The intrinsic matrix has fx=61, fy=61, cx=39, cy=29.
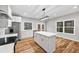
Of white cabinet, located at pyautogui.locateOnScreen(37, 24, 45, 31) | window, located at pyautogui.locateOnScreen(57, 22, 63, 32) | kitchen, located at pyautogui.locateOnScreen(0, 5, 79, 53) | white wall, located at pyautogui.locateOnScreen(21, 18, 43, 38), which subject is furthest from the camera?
white cabinet, located at pyautogui.locateOnScreen(37, 24, 45, 31)

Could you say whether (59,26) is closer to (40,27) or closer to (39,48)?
(40,27)

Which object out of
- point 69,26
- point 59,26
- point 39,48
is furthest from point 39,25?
point 39,48

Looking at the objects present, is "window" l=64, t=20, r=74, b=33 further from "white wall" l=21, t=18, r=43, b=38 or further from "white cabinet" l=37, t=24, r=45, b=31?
"white wall" l=21, t=18, r=43, b=38

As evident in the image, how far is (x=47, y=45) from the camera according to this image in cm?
282

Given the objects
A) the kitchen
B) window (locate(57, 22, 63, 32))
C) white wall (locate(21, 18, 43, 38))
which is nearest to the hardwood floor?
the kitchen

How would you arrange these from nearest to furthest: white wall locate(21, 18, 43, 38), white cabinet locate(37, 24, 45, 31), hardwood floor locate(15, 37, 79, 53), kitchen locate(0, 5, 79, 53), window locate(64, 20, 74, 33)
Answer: hardwood floor locate(15, 37, 79, 53), kitchen locate(0, 5, 79, 53), window locate(64, 20, 74, 33), white wall locate(21, 18, 43, 38), white cabinet locate(37, 24, 45, 31)

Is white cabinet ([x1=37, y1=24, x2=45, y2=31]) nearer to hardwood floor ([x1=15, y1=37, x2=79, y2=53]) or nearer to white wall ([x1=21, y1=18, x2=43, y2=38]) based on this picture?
white wall ([x1=21, y1=18, x2=43, y2=38])

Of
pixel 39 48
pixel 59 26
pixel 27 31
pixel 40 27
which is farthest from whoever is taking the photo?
pixel 40 27

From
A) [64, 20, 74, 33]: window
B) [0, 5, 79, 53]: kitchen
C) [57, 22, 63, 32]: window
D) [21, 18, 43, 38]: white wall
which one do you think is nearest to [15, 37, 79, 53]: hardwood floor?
[0, 5, 79, 53]: kitchen

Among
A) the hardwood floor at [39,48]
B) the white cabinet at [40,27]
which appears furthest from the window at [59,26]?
the hardwood floor at [39,48]

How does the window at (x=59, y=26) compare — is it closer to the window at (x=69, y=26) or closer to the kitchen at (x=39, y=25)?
the kitchen at (x=39, y=25)

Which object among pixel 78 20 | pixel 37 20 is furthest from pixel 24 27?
pixel 78 20

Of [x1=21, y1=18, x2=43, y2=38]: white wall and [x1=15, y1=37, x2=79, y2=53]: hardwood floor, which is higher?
[x1=21, y1=18, x2=43, y2=38]: white wall

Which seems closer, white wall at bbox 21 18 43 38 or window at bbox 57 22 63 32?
white wall at bbox 21 18 43 38
